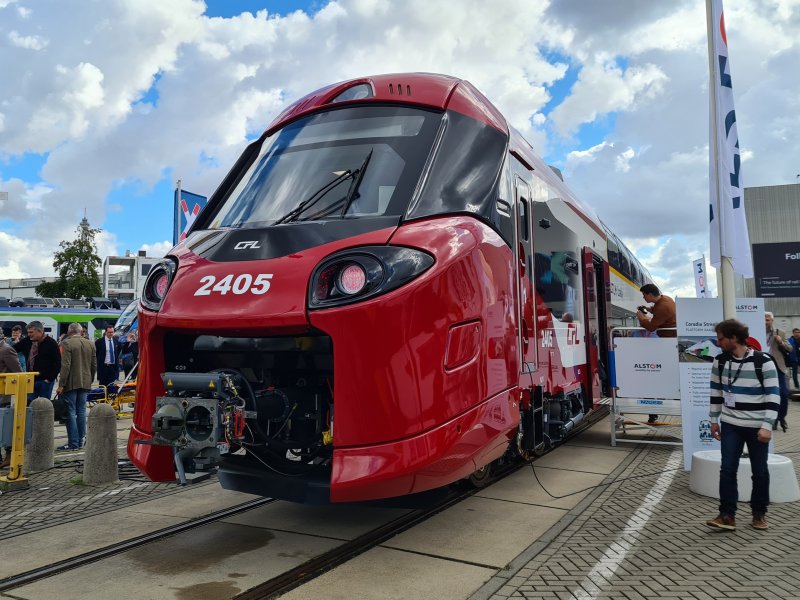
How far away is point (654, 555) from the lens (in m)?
4.25

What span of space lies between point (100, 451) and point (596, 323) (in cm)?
615

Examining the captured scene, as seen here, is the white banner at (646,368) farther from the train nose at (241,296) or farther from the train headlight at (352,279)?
the train nose at (241,296)

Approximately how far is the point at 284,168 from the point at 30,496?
13.6ft

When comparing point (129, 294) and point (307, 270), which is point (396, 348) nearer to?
→ point (307, 270)

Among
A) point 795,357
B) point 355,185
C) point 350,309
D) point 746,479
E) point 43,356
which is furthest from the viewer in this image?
point 795,357

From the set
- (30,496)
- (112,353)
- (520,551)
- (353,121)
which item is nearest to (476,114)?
(353,121)

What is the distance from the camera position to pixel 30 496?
6.14 metres

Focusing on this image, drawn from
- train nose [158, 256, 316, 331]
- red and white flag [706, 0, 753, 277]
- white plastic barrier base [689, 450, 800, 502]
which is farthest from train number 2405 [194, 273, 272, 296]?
red and white flag [706, 0, 753, 277]

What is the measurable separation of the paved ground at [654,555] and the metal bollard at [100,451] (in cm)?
444

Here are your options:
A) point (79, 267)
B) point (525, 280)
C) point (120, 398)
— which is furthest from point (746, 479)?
point (79, 267)

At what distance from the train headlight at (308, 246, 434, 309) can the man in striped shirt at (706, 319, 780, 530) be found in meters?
2.85

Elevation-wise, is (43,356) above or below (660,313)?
below

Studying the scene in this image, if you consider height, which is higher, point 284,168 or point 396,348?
point 284,168

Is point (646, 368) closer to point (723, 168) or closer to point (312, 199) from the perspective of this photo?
point (723, 168)
